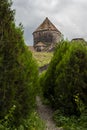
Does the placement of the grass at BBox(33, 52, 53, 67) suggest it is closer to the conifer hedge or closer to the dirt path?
the dirt path

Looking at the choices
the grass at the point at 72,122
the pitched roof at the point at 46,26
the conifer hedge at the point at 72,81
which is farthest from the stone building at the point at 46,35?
the grass at the point at 72,122

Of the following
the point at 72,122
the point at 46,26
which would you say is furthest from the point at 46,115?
the point at 46,26

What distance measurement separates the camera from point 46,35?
99750 millimetres

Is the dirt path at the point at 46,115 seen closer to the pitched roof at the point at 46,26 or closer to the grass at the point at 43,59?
the grass at the point at 43,59

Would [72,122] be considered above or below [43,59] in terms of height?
above

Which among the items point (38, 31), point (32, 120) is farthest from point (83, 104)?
point (38, 31)

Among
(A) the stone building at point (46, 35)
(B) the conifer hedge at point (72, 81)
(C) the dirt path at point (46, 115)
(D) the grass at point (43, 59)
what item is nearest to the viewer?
(C) the dirt path at point (46, 115)

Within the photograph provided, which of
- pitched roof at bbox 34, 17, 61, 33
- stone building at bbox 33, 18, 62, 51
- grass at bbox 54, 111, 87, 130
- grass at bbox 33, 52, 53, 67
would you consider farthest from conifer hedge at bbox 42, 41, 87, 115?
pitched roof at bbox 34, 17, 61, 33

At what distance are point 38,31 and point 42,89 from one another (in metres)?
80.9

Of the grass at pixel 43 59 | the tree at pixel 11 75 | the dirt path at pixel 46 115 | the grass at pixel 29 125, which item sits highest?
the tree at pixel 11 75

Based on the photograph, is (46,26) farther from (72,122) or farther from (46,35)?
(72,122)

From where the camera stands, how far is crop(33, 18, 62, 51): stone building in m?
99.4

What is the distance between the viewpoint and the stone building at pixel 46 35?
3912 inches

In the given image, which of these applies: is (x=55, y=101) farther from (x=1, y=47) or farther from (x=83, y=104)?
(x=1, y=47)
